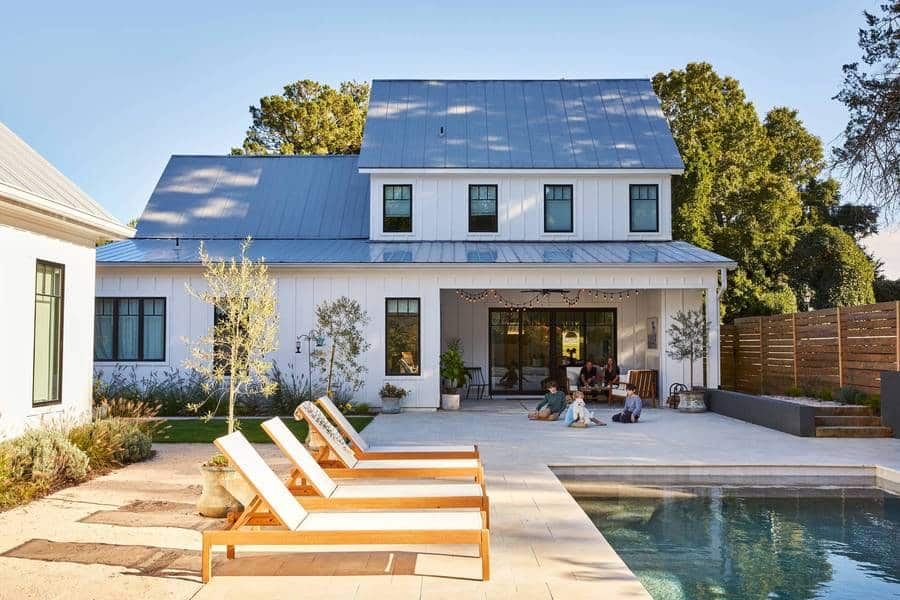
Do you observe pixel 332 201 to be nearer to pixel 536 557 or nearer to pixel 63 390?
pixel 63 390

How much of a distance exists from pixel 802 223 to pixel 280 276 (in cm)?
2554

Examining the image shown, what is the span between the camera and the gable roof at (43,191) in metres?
9.38

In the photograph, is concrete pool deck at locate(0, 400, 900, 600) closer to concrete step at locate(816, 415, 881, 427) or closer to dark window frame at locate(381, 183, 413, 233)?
concrete step at locate(816, 415, 881, 427)

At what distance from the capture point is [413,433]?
1417cm

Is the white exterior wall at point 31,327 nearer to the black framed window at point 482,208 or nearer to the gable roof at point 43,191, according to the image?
the gable roof at point 43,191

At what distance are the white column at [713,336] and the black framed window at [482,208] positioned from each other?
5766mm

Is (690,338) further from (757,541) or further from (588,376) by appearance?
(757,541)

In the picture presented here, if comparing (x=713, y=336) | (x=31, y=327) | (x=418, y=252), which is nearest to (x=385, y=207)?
(x=418, y=252)

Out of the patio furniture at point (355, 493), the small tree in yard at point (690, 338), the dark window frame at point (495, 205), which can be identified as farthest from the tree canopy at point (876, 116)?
the patio furniture at point (355, 493)

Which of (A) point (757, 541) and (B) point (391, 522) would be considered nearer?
(B) point (391, 522)

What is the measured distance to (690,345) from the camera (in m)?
18.5

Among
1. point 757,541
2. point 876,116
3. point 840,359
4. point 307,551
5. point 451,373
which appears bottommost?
point 757,541

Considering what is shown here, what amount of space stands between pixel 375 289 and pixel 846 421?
32.7ft

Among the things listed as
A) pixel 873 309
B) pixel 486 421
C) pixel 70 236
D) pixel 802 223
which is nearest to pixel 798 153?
pixel 802 223
